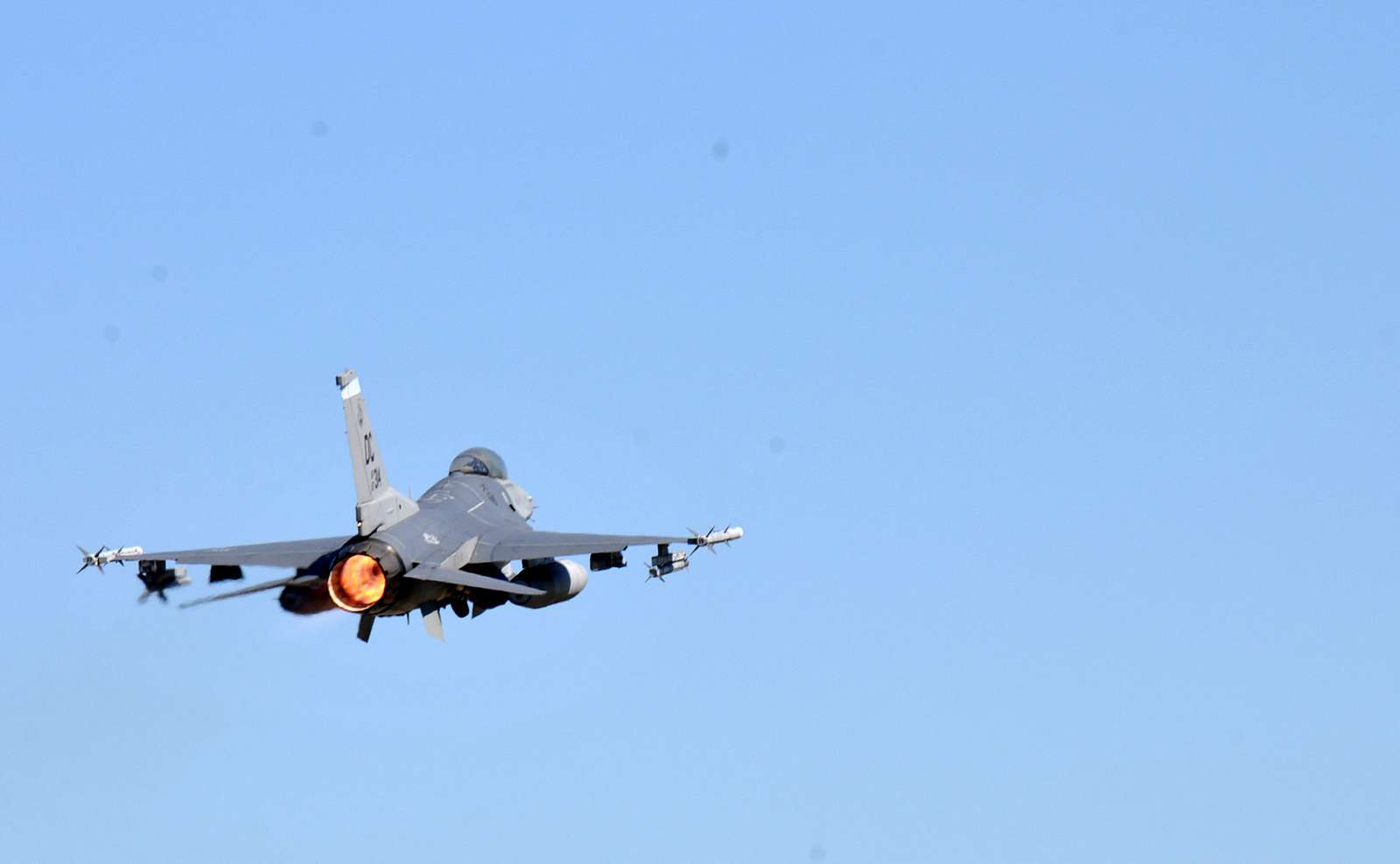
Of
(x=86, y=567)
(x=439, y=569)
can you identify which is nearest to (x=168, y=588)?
(x=86, y=567)

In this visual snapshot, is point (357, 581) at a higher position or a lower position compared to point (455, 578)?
lower

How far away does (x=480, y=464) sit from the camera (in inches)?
3228

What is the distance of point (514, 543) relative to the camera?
248 feet

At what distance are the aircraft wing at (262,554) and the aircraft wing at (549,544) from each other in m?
3.28

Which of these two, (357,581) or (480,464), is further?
(480,464)

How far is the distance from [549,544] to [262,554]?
6.34 metres

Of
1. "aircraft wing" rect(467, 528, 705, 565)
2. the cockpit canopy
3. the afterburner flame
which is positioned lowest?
the afterburner flame

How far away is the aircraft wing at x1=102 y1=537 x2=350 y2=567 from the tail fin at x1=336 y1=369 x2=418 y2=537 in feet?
3.47

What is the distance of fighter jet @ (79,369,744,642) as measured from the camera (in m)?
72.4

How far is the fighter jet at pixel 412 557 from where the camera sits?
72.4 meters

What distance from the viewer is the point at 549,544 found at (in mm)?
75938

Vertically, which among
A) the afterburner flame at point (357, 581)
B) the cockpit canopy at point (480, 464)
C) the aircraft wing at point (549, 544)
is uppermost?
the cockpit canopy at point (480, 464)

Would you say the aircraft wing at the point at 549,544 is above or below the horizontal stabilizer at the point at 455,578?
above

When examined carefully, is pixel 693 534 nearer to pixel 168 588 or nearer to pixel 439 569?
pixel 439 569
